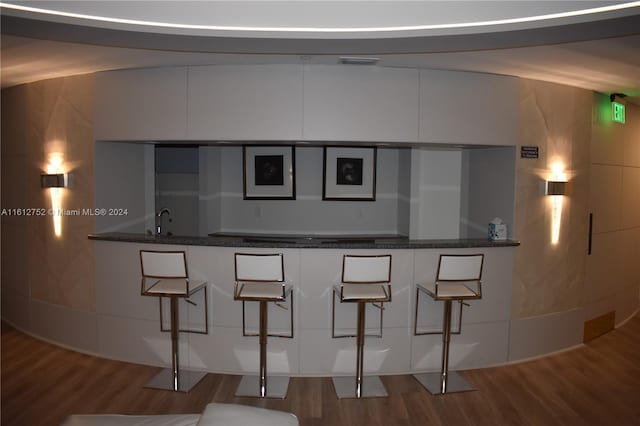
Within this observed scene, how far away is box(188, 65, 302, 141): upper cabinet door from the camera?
4.01 metres

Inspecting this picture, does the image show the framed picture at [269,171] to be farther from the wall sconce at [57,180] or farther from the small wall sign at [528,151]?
the small wall sign at [528,151]

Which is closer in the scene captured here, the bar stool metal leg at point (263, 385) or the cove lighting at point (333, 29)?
the cove lighting at point (333, 29)

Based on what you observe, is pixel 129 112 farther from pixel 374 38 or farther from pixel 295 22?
pixel 374 38

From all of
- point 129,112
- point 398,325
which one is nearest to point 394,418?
point 398,325

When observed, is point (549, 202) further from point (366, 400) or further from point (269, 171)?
point (269, 171)

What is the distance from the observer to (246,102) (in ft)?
13.2

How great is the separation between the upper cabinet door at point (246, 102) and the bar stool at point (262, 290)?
1229mm

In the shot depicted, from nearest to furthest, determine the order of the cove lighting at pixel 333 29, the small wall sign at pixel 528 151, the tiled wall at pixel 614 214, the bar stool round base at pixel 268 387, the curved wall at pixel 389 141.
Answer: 1. the cove lighting at pixel 333 29
2. the bar stool round base at pixel 268 387
3. the curved wall at pixel 389 141
4. the small wall sign at pixel 528 151
5. the tiled wall at pixel 614 214

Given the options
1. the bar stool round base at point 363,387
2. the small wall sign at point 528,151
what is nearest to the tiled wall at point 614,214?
the small wall sign at point 528,151

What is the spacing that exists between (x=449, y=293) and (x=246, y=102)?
2.56 meters

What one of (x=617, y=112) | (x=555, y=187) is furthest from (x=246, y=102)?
(x=617, y=112)

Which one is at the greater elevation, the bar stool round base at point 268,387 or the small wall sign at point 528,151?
the small wall sign at point 528,151

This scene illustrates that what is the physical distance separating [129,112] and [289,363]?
9.62 feet

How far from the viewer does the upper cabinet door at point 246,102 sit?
158 inches
